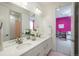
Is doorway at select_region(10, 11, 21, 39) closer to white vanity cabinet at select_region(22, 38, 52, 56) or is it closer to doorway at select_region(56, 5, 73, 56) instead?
white vanity cabinet at select_region(22, 38, 52, 56)

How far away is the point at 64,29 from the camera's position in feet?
5.17

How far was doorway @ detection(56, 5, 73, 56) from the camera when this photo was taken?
1556mm

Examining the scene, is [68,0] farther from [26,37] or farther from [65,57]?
[26,37]

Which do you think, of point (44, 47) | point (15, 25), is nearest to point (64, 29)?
point (44, 47)

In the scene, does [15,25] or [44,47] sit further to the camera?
[44,47]

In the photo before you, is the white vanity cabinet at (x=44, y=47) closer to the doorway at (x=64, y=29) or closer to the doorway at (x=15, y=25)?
the doorway at (x=64, y=29)

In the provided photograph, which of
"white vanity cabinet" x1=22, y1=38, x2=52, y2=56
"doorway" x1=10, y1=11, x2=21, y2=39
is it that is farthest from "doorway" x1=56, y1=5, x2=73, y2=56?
"doorway" x1=10, y1=11, x2=21, y2=39

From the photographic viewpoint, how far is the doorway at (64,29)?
1556mm

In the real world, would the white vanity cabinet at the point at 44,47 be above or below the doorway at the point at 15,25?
below

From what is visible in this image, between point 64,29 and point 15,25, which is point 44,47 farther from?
point 15,25

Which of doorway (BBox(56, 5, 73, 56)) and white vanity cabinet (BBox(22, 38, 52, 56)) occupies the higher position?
A: doorway (BBox(56, 5, 73, 56))

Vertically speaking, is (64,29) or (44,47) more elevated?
(64,29)

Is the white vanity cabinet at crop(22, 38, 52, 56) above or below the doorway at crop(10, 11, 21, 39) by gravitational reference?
below

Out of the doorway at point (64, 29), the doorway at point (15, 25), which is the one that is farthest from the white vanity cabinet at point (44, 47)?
the doorway at point (15, 25)
